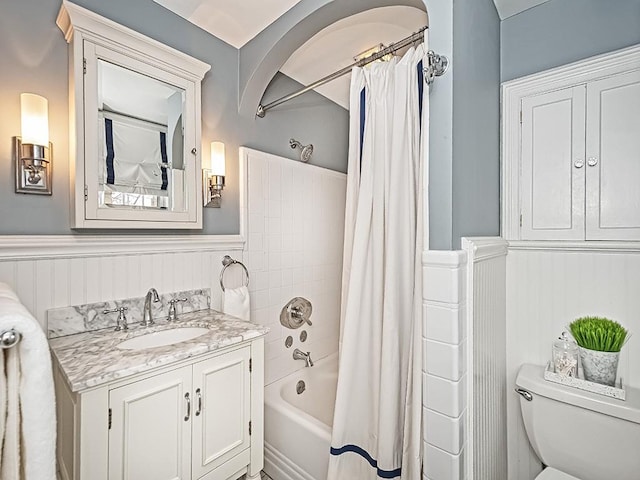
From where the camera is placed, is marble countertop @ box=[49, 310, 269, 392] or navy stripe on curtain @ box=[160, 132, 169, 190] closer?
marble countertop @ box=[49, 310, 269, 392]

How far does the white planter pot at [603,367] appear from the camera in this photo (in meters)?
1.33

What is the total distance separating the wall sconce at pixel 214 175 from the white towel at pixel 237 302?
0.52 metres

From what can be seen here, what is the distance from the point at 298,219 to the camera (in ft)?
7.78

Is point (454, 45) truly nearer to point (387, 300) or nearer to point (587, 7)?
point (587, 7)

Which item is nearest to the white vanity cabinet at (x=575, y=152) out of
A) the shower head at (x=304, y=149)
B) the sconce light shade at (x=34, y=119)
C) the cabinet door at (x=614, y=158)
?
the cabinet door at (x=614, y=158)

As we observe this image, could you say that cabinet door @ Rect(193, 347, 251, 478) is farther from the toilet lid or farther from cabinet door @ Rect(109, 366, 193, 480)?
the toilet lid

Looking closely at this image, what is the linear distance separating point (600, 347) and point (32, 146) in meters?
2.40

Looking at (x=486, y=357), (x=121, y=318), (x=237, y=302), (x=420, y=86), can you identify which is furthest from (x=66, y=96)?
(x=486, y=357)

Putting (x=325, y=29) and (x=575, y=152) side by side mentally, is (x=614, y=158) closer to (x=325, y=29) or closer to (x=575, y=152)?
(x=575, y=152)

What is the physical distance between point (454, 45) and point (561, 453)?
1704 millimetres

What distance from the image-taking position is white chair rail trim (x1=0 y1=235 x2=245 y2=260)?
121cm

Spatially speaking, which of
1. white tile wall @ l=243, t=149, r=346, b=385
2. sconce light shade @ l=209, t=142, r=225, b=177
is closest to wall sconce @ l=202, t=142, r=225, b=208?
sconce light shade @ l=209, t=142, r=225, b=177

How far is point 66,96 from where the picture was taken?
135cm

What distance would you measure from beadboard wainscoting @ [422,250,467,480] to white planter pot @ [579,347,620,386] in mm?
640
